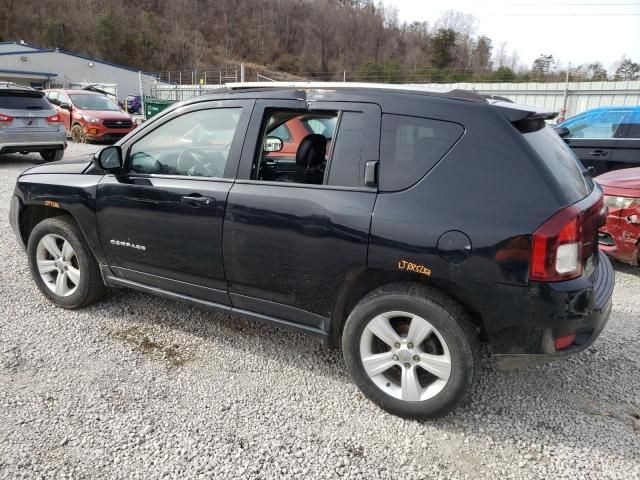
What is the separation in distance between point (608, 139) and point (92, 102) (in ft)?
52.2

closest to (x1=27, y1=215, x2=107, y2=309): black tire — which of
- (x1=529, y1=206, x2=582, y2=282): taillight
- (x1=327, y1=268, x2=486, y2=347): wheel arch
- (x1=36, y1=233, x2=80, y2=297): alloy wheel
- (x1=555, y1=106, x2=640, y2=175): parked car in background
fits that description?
(x1=36, y1=233, x2=80, y2=297): alloy wheel

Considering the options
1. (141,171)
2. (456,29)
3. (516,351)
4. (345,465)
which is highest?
(456,29)

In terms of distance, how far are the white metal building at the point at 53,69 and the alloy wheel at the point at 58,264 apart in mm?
46441

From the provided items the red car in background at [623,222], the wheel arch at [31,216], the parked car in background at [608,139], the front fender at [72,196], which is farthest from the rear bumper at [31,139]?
the red car in background at [623,222]

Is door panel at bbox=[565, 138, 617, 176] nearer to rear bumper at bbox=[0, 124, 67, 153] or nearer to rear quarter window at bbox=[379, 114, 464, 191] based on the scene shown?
rear quarter window at bbox=[379, 114, 464, 191]

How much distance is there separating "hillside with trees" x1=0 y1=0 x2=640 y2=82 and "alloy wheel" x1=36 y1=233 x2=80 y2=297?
5084 cm

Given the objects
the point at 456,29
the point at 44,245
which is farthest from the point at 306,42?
the point at 44,245

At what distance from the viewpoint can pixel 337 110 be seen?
2.84 meters

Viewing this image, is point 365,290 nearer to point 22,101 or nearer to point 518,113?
point 518,113

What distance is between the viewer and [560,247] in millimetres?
2299

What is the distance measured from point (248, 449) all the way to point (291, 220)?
1265mm

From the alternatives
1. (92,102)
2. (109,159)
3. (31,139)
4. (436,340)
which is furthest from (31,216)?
(92,102)

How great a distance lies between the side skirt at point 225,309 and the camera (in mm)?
2922

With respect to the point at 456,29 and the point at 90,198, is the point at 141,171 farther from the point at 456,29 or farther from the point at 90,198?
the point at 456,29
